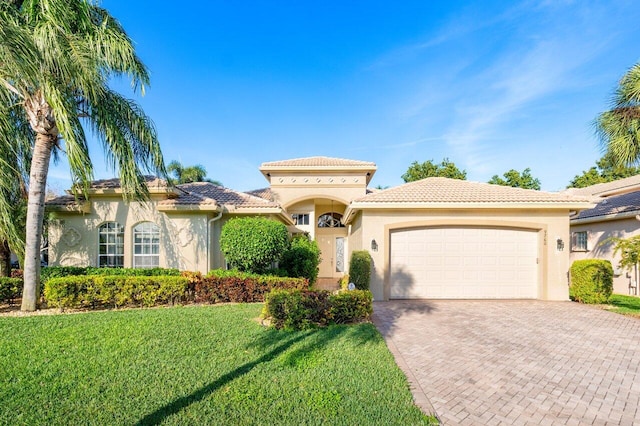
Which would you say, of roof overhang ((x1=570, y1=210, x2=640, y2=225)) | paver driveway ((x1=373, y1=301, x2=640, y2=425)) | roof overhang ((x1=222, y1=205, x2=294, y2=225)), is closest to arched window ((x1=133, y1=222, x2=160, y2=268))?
roof overhang ((x1=222, y1=205, x2=294, y2=225))

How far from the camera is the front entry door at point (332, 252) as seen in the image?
20.4 metres

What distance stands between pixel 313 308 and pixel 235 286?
381cm

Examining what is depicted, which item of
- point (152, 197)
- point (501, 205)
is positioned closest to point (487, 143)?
point (501, 205)

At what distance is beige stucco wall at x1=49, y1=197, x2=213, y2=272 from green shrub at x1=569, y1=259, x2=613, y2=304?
556 inches

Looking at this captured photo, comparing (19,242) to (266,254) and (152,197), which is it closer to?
(152,197)

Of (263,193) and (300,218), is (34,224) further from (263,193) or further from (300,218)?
(300,218)

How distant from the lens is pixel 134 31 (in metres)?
9.80

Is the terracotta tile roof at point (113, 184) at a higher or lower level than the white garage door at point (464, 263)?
higher

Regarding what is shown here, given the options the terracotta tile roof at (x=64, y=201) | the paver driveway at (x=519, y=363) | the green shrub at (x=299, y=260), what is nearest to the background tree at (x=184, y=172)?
the terracotta tile roof at (x=64, y=201)

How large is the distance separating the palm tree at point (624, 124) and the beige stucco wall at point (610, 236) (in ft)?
12.7

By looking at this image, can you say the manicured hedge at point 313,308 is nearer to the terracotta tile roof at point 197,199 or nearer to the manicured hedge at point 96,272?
the manicured hedge at point 96,272

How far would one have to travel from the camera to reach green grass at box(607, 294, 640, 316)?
9.68m

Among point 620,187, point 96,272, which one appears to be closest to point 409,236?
point 96,272

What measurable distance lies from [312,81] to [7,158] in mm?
12965
